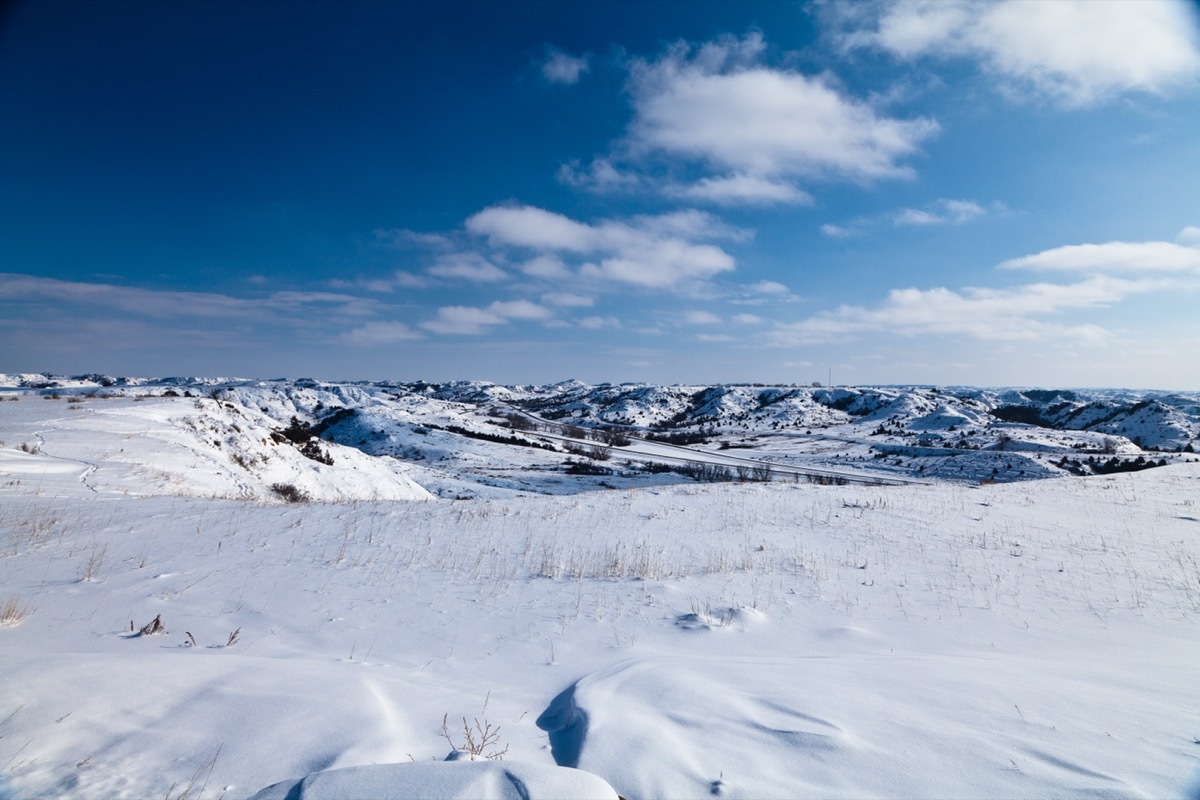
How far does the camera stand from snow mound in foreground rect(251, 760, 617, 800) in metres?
2.35

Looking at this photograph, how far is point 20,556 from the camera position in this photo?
23.2 feet

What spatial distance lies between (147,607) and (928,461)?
5097 centimetres

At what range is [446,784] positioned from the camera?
240 centimetres

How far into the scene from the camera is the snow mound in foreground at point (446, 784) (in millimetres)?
2348

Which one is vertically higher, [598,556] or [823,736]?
[823,736]

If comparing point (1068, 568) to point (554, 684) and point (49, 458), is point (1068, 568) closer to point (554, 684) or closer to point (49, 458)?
point (554, 684)

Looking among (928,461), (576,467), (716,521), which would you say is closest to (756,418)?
(928,461)

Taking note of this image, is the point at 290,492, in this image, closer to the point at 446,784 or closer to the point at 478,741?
the point at 478,741

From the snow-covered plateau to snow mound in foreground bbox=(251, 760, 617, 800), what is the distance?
0.6 inches

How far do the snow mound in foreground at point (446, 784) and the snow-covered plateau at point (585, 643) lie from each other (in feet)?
0.05

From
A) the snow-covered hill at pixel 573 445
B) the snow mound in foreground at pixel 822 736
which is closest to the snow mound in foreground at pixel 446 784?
the snow mound in foreground at pixel 822 736

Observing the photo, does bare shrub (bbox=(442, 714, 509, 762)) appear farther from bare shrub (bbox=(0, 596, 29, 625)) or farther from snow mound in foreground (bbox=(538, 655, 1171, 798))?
bare shrub (bbox=(0, 596, 29, 625))

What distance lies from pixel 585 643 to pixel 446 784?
3365 mm

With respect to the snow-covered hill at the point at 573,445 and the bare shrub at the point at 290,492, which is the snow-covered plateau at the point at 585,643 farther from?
the snow-covered hill at the point at 573,445
